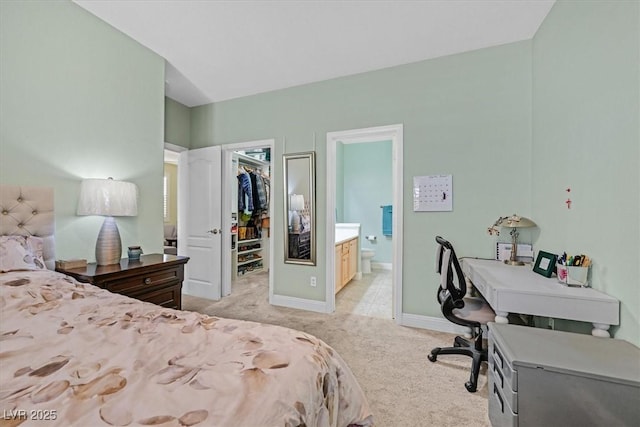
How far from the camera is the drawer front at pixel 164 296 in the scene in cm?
218

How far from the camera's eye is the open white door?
12.0ft

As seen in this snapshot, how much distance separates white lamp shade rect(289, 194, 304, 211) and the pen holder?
2.40 m

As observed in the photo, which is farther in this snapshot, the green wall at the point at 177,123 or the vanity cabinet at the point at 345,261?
the vanity cabinet at the point at 345,261

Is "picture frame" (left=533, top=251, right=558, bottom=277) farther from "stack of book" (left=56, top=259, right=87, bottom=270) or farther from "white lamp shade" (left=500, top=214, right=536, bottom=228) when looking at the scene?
"stack of book" (left=56, top=259, right=87, bottom=270)

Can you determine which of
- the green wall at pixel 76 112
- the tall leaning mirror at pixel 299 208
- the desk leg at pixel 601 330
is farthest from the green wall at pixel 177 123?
the desk leg at pixel 601 330

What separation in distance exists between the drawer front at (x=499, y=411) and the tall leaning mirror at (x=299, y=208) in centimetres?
208

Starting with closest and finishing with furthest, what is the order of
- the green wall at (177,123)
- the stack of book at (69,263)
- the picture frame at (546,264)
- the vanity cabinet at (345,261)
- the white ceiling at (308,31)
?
1. the picture frame at (546,264)
2. the stack of book at (69,263)
3. the white ceiling at (308,31)
4. the green wall at (177,123)
5. the vanity cabinet at (345,261)

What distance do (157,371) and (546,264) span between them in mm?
2327

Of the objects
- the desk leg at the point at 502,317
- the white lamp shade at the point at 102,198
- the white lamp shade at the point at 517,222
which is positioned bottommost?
the desk leg at the point at 502,317

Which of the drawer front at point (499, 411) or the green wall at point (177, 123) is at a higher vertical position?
the green wall at point (177, 123)

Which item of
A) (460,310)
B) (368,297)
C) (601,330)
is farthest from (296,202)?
(601,330)

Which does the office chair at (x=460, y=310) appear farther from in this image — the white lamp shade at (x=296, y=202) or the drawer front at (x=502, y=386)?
the white lamp shade at (x=296, y=202)

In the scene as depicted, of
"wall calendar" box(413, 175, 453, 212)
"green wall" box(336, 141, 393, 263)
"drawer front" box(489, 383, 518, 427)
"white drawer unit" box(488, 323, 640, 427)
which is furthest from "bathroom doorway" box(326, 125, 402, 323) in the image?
"white drawer unit" box(488, 323, 640, 427)

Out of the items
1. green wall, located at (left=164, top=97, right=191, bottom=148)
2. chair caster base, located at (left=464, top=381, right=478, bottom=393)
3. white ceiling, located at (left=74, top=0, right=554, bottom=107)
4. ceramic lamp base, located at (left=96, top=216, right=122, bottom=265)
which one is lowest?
chair caster base, located at (left=464, top=381, right=478, bottom=393)
